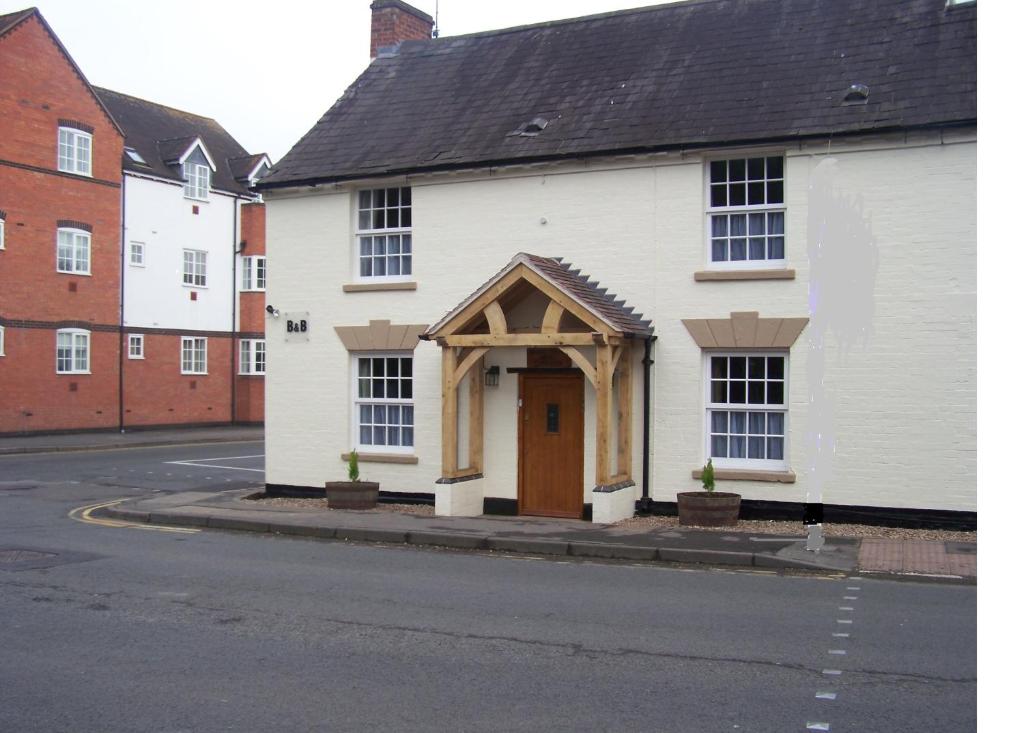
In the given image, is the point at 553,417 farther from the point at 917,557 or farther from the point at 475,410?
the point at 917,557

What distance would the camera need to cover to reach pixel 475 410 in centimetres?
1620

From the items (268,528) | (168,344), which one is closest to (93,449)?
(168,344)

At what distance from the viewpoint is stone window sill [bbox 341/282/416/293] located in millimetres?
17125

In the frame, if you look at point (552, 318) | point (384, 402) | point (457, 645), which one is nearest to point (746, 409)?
point (552, 318)

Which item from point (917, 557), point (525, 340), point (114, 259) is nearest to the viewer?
point (917, 557)

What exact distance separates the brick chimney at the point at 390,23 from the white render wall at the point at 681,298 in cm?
487

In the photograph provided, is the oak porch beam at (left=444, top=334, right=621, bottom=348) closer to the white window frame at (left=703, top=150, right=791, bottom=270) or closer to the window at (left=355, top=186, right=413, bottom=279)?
the white window frame at (left=703, top=150, right=791, bottom=270)

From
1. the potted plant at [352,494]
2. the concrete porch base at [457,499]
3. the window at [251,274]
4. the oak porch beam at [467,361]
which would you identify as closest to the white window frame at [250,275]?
the window at [251,274]

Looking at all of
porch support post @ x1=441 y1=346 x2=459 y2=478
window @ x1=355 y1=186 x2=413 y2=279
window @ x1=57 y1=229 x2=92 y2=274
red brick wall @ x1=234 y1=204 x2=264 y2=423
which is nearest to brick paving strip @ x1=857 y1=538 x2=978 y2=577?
porch support post @ x1=441 y1=346 x2=459 y2=478

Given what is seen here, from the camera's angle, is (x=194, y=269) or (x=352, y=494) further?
(x=194, y=269)

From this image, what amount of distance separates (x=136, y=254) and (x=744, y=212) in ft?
88.4

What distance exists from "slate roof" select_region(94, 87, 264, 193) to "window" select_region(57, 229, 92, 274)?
327cm

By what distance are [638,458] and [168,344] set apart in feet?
86.5

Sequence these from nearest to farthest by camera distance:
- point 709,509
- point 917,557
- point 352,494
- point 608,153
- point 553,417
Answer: point 917,557 → point 709,509 → point 608,153 → point 553,417 → point 352,494
